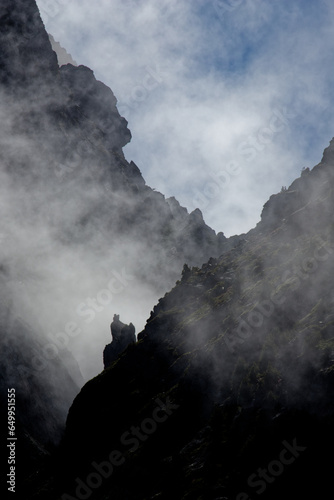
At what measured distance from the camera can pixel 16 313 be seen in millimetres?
190125

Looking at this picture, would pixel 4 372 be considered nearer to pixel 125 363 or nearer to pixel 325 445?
pixel 125 363

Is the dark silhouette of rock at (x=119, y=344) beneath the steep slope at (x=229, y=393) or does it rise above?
above

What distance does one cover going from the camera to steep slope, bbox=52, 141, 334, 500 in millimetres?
47094

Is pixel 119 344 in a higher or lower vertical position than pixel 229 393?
higher

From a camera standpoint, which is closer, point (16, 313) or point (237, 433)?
point (237, 433)

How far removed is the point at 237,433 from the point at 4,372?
403 feet

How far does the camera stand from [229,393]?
61.2m

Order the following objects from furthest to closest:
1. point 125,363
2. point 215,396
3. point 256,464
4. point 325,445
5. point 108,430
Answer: point 125,363 → point 108,430 → point 215,396 → point 256,464 → point 325,445

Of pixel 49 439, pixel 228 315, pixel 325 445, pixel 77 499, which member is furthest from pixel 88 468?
pixel 49 439

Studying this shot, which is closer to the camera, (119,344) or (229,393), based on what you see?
(229,393)

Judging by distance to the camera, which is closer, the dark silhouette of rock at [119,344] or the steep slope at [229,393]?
the steep slope at [229,393]

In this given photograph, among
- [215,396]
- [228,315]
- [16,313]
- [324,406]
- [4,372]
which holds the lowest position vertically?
[324,406]

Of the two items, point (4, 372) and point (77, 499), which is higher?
point (4, 372)

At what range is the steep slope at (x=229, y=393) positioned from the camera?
155 feet
